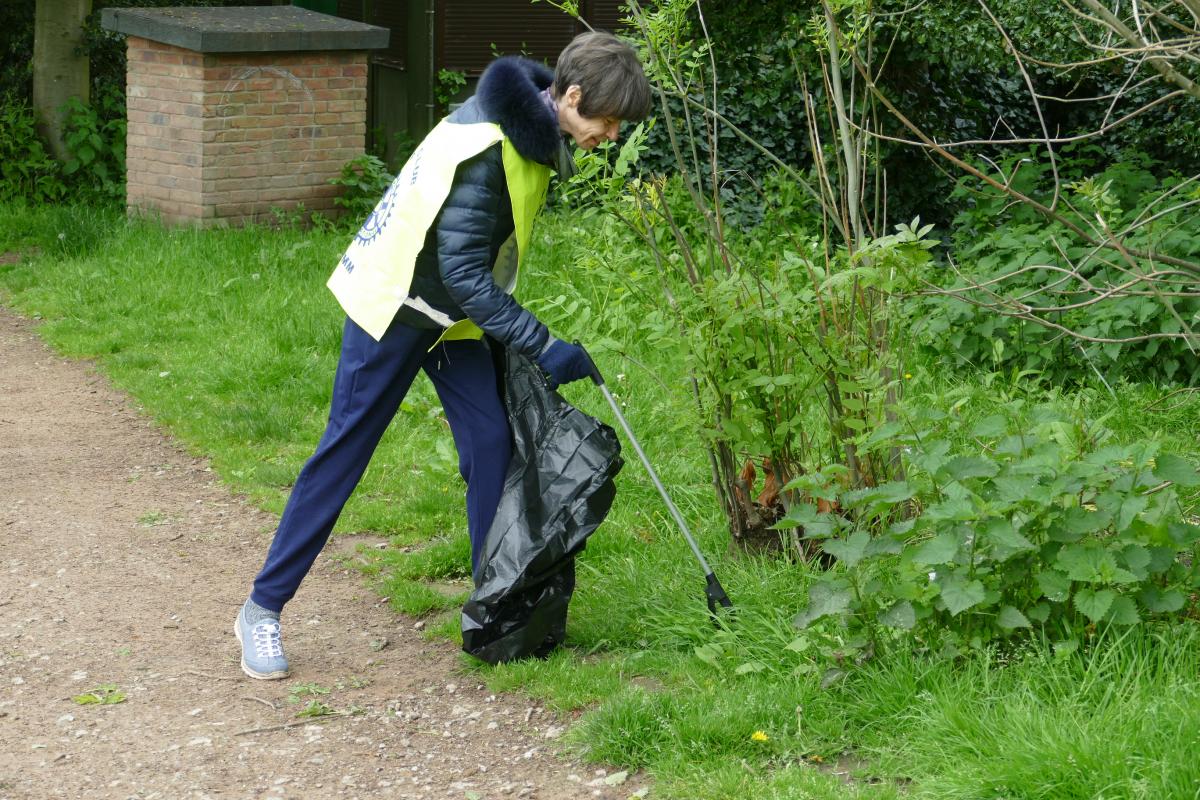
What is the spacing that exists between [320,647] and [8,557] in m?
1.52

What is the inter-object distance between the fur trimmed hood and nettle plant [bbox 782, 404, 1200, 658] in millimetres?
1174

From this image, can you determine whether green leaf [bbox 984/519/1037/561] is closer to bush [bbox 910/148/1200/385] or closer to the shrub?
bush [bbox 910/148/1200/385]

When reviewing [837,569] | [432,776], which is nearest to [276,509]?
[432,776]

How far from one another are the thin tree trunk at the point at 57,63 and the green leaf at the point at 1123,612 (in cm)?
1072

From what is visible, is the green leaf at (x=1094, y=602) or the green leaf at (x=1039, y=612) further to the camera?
the green leaf at (x=1039, y=612)

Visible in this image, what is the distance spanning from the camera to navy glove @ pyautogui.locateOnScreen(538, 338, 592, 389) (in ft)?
13.0

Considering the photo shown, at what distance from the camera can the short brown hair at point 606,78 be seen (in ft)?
12.3

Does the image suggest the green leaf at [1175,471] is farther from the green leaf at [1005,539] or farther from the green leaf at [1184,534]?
the green leaf at [1005,539]

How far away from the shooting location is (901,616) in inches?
143

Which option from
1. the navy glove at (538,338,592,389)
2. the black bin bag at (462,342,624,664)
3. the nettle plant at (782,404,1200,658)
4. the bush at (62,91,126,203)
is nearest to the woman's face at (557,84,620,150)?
the navy glove at (538,338,592,389)

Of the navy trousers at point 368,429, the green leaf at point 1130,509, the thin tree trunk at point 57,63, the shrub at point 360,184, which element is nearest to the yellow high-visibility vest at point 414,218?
the navy trousers at point 368,429

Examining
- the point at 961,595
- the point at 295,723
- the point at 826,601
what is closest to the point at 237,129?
the point at 295,723

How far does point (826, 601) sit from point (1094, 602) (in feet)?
2.18

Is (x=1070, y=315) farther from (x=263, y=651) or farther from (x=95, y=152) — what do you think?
(x=95, y=152)
